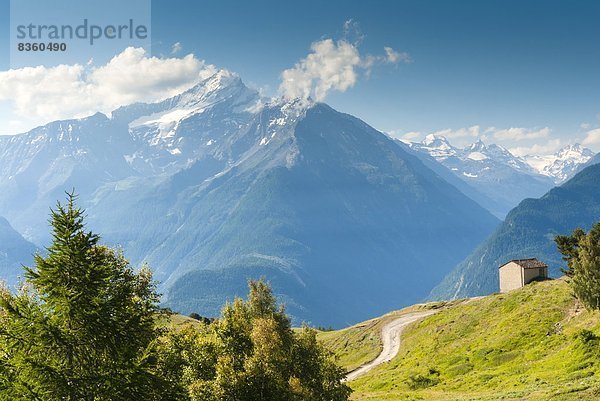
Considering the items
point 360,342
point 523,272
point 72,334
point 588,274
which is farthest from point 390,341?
point 72,334

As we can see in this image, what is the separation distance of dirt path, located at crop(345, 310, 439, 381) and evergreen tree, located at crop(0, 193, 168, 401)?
218ft

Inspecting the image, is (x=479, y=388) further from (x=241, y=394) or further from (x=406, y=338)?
(x=406, y=338)

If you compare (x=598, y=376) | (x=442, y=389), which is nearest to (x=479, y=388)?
(x=442, y=389)

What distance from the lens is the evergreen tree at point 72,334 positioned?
20828mm

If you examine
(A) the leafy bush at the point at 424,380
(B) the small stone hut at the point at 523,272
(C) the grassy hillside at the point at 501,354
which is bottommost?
(A) the leafy bush at the point at 424,380

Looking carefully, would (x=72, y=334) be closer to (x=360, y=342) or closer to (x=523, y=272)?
(x=360, y=342)

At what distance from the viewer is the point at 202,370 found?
34.4 m

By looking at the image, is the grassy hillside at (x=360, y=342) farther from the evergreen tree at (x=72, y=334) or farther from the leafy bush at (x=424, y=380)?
the evergreen tree at (x=72, y=334)

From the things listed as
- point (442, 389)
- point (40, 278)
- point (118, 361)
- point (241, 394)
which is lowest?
point (442, 389)

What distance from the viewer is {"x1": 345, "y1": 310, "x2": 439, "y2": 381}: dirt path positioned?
93588 mm

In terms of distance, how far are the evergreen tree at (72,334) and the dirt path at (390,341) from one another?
218ft

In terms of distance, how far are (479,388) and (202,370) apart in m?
36.7

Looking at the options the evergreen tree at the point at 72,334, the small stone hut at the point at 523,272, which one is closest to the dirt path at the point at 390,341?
the small stone hut at the point at 523,272

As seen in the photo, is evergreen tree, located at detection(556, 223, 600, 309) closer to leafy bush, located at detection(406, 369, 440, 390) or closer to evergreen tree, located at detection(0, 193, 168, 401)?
leafy bush, located at detection(406, 369, 440, 390)
